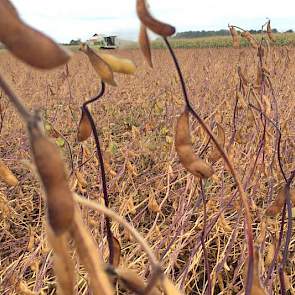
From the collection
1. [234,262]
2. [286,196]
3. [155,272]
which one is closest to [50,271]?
[234,262]

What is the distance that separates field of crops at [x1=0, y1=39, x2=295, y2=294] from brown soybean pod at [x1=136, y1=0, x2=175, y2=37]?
0.08 meters

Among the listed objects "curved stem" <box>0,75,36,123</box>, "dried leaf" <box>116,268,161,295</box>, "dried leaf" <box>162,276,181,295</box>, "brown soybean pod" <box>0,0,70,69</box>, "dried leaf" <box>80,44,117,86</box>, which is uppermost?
"brown soybean pod" <box>0,0,70,69</box>

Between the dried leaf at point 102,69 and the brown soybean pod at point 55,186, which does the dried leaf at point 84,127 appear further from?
the brown soybean pod at point 55,186

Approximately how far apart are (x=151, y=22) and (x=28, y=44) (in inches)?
4.5

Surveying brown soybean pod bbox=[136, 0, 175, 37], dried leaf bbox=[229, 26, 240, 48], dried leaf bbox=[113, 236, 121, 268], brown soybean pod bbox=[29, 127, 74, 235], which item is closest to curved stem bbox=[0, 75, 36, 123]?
brown soybean pod bbox=[29, 127, 74, 235]

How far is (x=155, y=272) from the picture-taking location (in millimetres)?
199

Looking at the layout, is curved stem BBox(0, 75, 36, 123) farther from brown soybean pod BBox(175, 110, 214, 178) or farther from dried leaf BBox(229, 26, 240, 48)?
dried leaf BBox(229, 26, 240, 48)

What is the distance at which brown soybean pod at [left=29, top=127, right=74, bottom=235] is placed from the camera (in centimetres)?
19

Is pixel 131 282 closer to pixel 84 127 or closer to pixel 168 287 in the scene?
pixel 168 287

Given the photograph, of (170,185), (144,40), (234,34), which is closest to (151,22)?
(144,40)

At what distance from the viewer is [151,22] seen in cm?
30

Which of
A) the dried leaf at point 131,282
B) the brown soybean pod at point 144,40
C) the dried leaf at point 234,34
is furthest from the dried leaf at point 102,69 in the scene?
the dried leaf at point 234,34

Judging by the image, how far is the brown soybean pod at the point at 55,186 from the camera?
0.62 feet

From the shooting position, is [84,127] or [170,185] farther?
[170,185]
